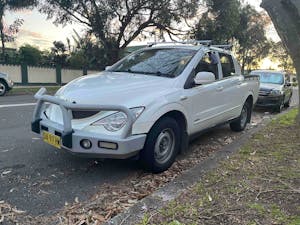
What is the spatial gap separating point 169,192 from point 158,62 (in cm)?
242

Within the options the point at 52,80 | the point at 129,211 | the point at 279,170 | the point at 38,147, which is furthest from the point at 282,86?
the point at 52,80

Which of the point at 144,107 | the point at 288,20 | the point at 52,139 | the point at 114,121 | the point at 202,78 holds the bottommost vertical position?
the point at 52,139

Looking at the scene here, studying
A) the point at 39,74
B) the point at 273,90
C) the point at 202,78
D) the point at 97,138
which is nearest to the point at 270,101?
the point at 273,90

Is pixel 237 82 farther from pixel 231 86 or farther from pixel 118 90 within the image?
pixel 118 90

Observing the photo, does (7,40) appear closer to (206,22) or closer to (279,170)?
(206,22)

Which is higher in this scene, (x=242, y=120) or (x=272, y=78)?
(x=272, y=78)

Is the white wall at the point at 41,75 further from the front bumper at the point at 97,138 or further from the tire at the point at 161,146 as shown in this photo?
the front bumper at the point at 97,138

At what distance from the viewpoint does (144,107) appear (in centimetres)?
420

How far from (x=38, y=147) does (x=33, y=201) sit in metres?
2.19

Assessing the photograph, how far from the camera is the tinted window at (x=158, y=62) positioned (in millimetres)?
5320

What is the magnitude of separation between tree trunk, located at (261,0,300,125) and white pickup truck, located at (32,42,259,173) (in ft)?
4.15

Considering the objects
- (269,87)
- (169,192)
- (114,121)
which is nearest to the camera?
(169,192)

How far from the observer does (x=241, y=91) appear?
23.6ft

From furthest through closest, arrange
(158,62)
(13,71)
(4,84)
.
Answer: (13,71) < (4,84) < (158,62)
